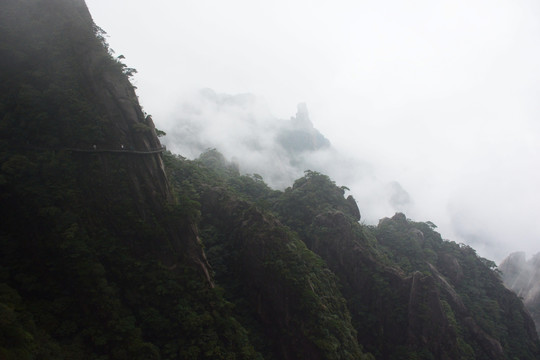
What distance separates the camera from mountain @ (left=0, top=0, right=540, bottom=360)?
19344 mm

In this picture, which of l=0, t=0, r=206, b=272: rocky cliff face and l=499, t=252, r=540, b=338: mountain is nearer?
l=0, t=0, r=206, b=272: rocky cliff face

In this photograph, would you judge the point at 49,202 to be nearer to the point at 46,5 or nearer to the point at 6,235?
the point at 6,235

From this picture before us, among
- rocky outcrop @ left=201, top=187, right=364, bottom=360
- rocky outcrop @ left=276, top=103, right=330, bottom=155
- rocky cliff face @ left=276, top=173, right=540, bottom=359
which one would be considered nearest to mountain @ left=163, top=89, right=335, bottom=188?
rocky outcrop @ left=276, top=103, right=330, bottom=155

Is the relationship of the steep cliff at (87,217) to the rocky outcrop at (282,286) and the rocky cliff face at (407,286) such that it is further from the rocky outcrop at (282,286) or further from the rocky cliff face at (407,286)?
the rocky cliff face at (407,286)

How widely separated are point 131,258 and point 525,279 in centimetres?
10544

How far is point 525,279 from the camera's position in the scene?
274 ft

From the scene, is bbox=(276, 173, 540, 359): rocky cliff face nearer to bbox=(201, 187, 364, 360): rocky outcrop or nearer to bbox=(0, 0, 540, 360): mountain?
bbox=(0, 0, 540, 360): mountain

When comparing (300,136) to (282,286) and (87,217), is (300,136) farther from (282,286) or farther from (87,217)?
(87,217)

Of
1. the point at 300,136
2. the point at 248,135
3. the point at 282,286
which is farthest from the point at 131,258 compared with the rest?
the point at 300,136

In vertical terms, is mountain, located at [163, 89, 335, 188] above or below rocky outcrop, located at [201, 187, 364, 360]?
above

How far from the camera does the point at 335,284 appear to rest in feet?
111

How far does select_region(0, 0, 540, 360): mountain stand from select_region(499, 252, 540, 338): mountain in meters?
44.6

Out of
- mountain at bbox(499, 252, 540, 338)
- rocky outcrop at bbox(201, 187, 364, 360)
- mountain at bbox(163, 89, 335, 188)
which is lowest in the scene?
rocky outcrop at bbox(201, 187, 364, 360)

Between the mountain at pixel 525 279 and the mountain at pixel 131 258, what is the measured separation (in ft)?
146
